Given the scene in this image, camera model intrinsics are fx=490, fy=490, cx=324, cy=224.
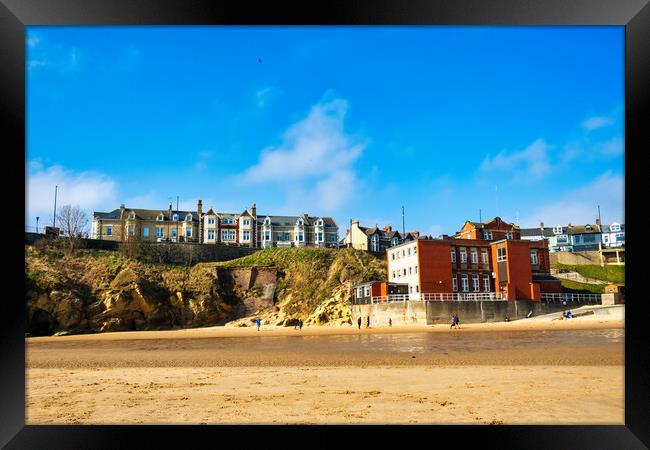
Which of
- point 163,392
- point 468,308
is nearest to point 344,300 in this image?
point 468,308

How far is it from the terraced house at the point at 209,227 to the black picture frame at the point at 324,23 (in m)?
52.4

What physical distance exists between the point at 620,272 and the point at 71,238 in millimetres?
52507

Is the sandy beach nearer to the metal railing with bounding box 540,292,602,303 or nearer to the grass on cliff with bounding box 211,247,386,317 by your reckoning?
the metal railing with bounding box 540,292,602,303

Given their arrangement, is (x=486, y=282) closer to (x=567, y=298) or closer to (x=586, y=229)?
(x=567, y=298)

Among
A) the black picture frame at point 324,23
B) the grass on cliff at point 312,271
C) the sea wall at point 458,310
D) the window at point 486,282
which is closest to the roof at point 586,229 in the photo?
the grass on cliff at point 312,271

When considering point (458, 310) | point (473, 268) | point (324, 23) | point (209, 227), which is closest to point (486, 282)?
point (473, 268)

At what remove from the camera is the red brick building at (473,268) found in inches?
1363

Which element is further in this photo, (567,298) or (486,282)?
(486,282)

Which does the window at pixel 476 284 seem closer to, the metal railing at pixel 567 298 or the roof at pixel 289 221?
the metal railing at pixel 567 298

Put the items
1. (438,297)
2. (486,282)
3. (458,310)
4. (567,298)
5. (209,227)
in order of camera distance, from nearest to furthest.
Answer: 1. (458,310)
2. (438,297)
3. (567,298)
4. (486,282)
5. (209,227)

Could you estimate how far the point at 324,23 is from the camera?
14.1ft

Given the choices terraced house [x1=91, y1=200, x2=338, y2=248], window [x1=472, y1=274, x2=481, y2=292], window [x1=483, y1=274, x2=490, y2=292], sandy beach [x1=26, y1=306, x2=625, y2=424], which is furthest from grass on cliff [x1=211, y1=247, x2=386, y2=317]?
sandy beach [x1=26, y1=306, x2=625, y2=424]

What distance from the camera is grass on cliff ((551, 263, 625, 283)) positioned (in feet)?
152

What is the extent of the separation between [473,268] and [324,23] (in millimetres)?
34253
